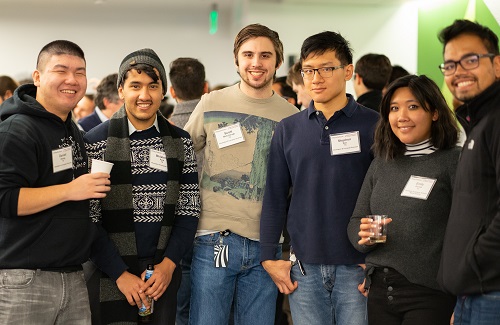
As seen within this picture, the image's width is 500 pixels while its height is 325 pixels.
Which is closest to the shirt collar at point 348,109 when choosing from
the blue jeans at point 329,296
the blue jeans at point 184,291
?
the blue jeans at point 329,296

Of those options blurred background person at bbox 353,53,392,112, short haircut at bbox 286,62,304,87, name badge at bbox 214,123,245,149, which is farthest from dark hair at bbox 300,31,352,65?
short haircut at bbox 286,62,304,87

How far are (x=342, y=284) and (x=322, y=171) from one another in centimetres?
53

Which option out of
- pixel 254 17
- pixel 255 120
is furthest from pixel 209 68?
pixel 255 120

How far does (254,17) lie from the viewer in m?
8.77

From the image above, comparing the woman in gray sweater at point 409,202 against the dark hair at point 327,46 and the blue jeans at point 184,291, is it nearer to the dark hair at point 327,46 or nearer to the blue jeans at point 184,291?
the dark hair at point 327,46

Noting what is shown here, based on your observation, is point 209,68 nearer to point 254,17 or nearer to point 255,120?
point 254,17

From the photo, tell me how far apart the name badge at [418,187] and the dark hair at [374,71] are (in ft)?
7.37

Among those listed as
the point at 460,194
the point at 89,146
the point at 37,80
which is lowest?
the point at 460,194

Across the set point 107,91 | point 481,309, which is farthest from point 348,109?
point 107,91

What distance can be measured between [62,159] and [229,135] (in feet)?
3.03

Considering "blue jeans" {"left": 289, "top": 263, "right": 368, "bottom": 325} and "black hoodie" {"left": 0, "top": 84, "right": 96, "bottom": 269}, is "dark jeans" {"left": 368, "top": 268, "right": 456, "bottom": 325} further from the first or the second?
"black hoodie" {"left": 0, "top": 84, "right": 96, "bottom": 269}

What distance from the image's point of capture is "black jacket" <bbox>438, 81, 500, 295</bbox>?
86.6 inches

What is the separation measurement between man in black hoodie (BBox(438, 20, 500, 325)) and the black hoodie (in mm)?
1498

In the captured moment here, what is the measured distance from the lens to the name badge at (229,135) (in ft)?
10.8
